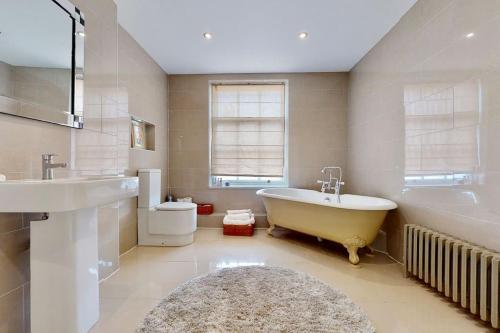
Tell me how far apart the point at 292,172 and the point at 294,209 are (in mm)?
1051

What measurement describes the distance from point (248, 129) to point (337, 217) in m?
2.09

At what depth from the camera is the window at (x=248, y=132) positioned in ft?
13.0

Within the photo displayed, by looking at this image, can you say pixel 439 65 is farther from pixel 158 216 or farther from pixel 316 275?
pixel 158 216

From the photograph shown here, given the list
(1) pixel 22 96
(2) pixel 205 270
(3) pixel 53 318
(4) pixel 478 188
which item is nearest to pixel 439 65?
(4) pixel 478 188

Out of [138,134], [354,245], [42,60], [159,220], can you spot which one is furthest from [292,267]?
[42,60]

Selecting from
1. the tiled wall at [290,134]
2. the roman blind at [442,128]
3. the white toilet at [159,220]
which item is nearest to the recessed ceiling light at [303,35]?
the tiled wall at [290,134]

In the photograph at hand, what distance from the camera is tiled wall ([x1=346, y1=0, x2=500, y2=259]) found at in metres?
1.54

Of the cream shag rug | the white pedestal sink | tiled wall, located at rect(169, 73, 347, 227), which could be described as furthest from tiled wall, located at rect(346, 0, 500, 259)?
the white pedestal sink

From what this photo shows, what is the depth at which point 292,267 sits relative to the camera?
2.38 m

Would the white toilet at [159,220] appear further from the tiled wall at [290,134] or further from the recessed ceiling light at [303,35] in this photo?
the recessed ceiling light at [303,35]

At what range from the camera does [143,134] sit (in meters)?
3.28

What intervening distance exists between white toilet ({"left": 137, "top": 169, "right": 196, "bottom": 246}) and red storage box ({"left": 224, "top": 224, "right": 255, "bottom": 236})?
59 centimetres

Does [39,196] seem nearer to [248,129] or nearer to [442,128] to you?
[442,128]

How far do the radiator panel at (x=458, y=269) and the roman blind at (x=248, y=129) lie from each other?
7.32ft
